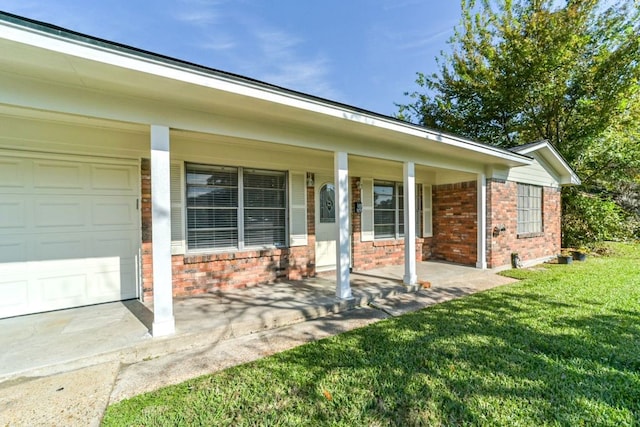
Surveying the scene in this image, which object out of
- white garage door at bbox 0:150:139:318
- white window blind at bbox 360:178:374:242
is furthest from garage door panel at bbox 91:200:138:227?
white window blind at bbox 360:178:374:242

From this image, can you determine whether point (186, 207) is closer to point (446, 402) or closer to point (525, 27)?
point (446, 402)

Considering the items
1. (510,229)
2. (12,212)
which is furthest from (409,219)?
(12,212)

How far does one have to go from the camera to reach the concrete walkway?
2.34 meters

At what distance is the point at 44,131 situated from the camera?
3.79 meters

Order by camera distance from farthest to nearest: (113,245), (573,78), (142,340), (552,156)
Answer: (573,78)
(552,156)
(113,245)
(142,340)

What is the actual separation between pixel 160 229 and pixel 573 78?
14463mm

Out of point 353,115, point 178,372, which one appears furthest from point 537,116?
point 178,372

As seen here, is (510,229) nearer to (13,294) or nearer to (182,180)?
(182,180)

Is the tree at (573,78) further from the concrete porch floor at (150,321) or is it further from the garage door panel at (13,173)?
the garage door panel at (13,173)

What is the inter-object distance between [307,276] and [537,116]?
12407 mm

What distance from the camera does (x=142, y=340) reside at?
10.2 feet

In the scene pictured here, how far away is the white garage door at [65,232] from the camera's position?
12.4 feet

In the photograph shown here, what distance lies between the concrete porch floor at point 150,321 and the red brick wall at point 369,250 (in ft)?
4.14

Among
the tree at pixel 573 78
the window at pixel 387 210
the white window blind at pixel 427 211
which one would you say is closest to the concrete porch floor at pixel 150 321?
the window at pixel 387 210
